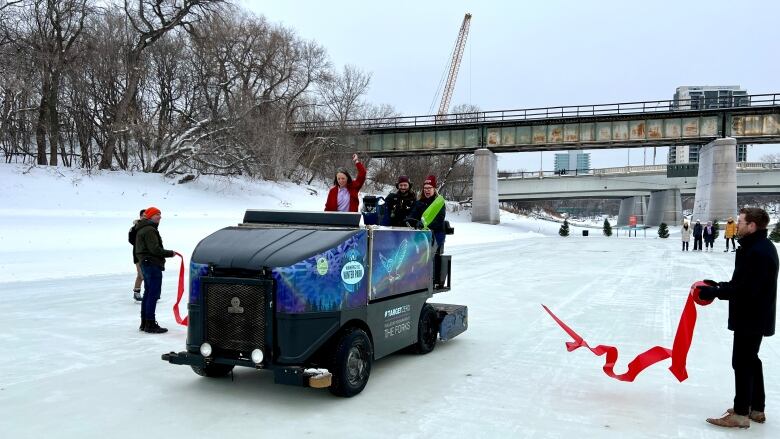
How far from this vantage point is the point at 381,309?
584cm

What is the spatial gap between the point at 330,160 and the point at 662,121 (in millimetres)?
25703

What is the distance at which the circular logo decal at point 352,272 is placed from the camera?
517cm

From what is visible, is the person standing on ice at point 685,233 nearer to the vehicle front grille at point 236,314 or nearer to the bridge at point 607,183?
the vehicle front grille at point 236,314

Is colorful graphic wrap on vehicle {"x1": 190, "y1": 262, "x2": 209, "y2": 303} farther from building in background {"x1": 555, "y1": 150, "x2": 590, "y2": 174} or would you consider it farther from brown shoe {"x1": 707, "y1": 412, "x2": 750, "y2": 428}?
building in background {"x1": 555, "y1": 150, "x2": 590, "y2": 174}

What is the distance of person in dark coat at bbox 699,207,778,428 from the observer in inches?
176

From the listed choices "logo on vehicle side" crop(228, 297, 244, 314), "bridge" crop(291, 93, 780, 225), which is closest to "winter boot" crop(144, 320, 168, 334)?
"logo on vehicle side" crop(228, 297, 244, 314)

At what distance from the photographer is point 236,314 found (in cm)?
505

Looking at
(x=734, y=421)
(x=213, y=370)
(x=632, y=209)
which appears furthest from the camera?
(x=632, y=209)

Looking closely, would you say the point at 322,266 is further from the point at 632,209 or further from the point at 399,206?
the point at 632,209

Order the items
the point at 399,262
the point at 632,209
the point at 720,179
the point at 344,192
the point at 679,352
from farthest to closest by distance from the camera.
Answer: the point at 632,209 < the point at 720,179 < the point at 344,192 < the point at 399,262 < the point at 679,352

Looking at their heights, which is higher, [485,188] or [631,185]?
[631,185]

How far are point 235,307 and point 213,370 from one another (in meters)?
1.13

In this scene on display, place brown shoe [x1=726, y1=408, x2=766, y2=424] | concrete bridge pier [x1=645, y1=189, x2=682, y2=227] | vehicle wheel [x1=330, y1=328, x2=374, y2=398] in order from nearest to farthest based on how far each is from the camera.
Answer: brown shoe [x1=726, y1=408, x2=766, y2=424], vehicle wheel [x1=330, y1=328, x2=374, y2=398], concrete bridge pier [x1=645, y1=189, x2=682, y2=227]

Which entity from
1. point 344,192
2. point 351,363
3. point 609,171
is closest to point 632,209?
point 609,171
